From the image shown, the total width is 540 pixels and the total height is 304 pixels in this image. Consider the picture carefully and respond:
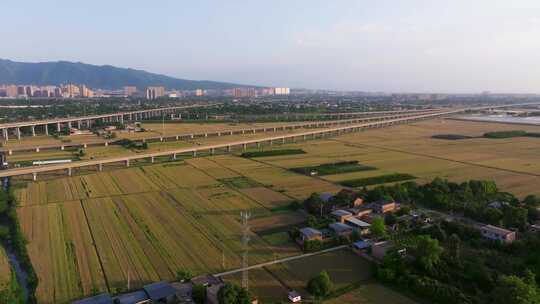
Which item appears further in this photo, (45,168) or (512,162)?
(512,162)

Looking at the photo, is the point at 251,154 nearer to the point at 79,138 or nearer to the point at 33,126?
the point at 79,138

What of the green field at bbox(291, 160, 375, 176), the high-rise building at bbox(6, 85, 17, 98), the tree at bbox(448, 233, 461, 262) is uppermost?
the high-rise building at bbox(6, 85, 17, 98)

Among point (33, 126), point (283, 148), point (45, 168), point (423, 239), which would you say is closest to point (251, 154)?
point (283, 148)

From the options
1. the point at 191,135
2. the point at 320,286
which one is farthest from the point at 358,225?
the point at 191,135

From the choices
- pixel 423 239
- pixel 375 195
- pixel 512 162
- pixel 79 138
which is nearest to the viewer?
pixel 423 239

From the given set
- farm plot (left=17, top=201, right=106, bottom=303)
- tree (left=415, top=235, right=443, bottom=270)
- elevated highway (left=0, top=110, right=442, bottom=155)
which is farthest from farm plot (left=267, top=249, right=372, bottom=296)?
elevated highway (left=0, top=110, right=442, bottom=155)

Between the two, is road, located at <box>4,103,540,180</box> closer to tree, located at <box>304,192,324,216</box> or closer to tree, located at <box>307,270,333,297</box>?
tree, located at <box>304,192,324,216</box>
